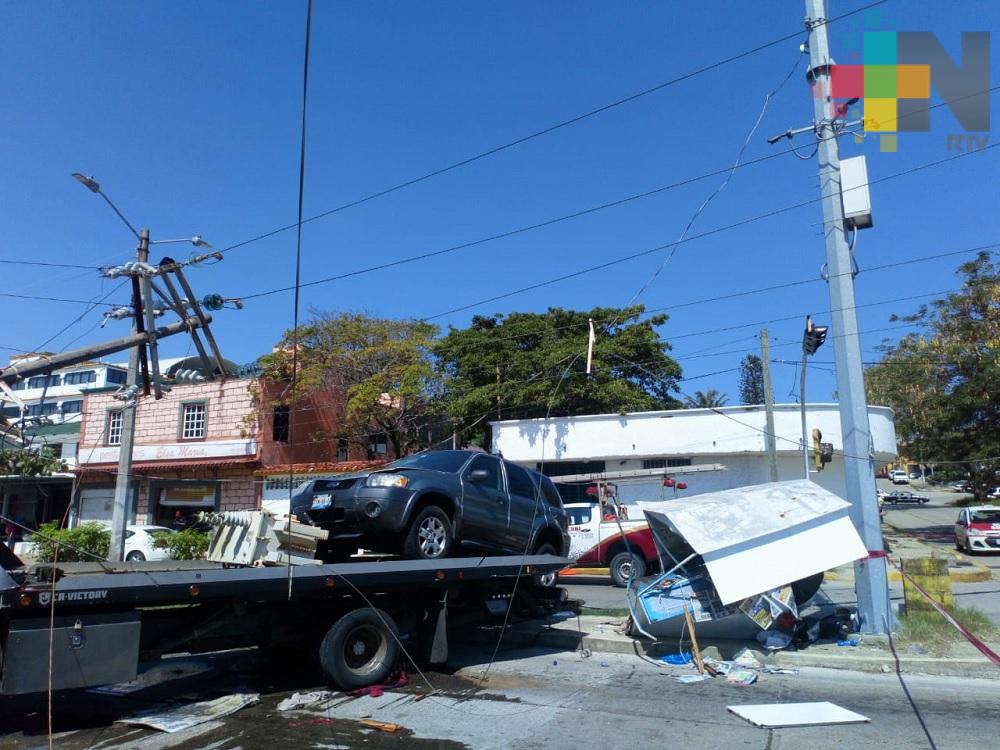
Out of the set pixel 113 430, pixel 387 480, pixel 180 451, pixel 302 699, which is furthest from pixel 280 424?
pixel 302 699

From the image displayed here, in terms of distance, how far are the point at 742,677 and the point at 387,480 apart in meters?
4.48

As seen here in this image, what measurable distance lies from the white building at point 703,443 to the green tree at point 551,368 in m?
1.31

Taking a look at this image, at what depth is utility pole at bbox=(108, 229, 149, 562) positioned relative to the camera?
61.7ft

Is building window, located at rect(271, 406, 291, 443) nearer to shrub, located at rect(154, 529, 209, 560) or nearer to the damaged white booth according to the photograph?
shrub, located at rect(154, 529, 209, 560)

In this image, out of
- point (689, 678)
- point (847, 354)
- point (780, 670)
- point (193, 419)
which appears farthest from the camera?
point (193, 419)

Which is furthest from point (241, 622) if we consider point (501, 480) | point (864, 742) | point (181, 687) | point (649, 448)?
point (649, 448)

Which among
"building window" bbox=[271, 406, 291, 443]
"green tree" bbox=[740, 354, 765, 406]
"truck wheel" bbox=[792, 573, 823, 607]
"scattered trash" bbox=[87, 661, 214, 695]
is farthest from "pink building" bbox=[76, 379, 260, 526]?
"green tree" bbox=[740, 354, 765, 406]

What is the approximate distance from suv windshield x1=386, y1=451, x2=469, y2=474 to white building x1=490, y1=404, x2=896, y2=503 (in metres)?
14.4

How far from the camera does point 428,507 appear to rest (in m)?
9.02

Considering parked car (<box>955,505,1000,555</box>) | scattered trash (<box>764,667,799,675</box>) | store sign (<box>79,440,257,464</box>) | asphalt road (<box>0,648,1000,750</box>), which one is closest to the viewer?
asphalt road (<box>0,648,1000,750</box>)

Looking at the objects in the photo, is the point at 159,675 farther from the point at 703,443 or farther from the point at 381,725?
the point at 703,443

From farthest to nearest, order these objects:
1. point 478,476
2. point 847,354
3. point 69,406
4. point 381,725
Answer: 1. point 69,406
2. point 847,354
3. point 478,476
4. point 381,725

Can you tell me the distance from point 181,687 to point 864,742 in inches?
266

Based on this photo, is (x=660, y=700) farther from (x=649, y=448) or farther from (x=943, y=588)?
(x=649, y=448)
